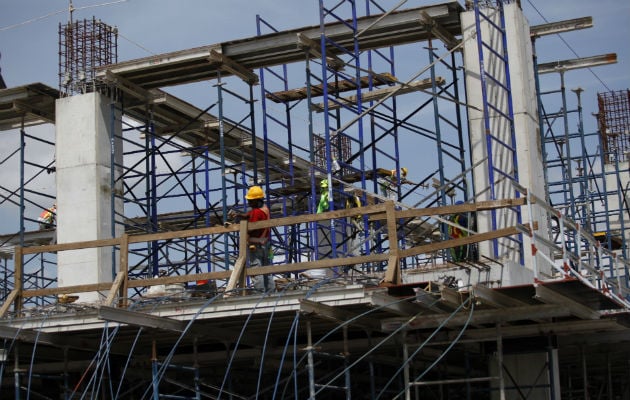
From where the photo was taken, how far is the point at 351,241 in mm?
25938

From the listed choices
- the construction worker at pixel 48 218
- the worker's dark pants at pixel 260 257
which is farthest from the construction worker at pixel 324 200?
the construction worker at pixel 48 218

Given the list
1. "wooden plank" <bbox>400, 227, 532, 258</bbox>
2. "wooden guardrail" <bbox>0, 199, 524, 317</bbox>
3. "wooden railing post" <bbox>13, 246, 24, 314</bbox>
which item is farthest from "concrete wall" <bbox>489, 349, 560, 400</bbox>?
"wooden railing post" <bbox>13, 246, 24, 314</bbox>

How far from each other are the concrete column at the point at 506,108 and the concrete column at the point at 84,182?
26.2 feet

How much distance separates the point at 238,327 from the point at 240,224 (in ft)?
6.13

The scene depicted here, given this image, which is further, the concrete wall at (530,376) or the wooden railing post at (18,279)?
the concrete wall at (530,376)

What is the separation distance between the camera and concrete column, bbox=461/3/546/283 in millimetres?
22078

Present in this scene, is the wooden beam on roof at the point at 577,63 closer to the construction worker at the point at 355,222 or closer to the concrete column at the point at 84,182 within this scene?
the construction worker at the point at 355,222

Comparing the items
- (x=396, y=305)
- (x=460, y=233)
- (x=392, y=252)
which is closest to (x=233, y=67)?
(x=460, y=233)

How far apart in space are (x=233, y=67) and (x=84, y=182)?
4061 mm

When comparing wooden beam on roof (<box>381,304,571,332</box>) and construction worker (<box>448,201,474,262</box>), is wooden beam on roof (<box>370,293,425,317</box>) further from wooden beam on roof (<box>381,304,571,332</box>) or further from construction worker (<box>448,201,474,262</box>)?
construction worker (<box>448,201,474,262</box>)

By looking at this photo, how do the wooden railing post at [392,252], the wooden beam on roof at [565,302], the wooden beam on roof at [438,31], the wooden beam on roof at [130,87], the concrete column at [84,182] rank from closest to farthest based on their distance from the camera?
the wooden beam on roof at [565,302] → the wooden railing post at [392,252] → the wooden beam on roof at [438,31] → the concrete column at [84,182] → the wooden beam on roof at [130,87]

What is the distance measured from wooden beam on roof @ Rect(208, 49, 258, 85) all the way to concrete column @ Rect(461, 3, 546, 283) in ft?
18.0

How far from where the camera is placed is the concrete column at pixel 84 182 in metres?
25.2

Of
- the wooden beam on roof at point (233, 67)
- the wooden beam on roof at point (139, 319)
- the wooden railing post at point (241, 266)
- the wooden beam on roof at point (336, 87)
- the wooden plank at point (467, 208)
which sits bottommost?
the wooden beam on roof at point (139, 319)
